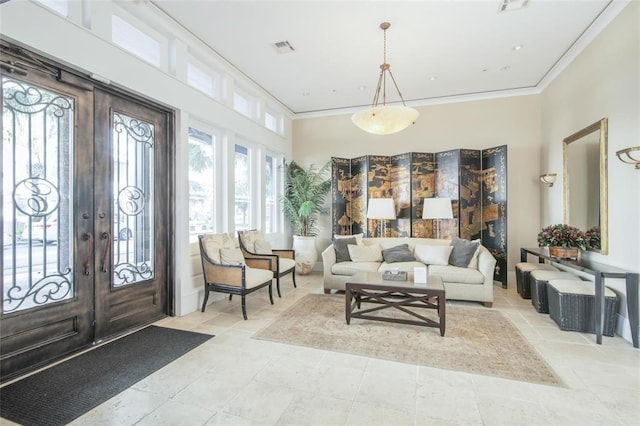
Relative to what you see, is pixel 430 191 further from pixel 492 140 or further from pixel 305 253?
pixel 305 253

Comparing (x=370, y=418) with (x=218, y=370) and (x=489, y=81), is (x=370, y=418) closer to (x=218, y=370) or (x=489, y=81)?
(x=218, y=370)

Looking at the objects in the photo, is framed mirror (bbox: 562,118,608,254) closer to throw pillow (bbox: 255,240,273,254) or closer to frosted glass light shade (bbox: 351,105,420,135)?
frosted glass light shade (bbox: 351,105,420,135)

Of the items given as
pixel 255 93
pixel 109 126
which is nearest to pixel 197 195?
pixel 109 126

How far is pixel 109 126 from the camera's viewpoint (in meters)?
2.90

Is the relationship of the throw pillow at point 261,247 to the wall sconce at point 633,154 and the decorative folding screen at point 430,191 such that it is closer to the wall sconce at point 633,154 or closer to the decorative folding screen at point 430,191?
the decorative folding screen at point 430,191

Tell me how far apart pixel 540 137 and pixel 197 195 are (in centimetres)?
599

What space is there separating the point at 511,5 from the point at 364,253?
11.7 ft

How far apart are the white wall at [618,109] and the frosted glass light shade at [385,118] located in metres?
2.05

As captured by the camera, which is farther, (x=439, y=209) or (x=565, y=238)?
(x=439, y=209)

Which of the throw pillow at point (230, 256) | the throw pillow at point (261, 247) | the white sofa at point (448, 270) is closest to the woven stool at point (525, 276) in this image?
the white sofa at point (448, 270)

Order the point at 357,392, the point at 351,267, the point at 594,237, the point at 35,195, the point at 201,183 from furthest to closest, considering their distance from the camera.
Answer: the point at 351,267, the point at 201,183, the point at 594,237, the point at 35,195, the point at 357,392

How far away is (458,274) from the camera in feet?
13.1

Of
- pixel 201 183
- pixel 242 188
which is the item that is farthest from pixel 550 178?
pixel 201 183

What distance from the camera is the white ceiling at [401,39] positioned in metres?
3.16
